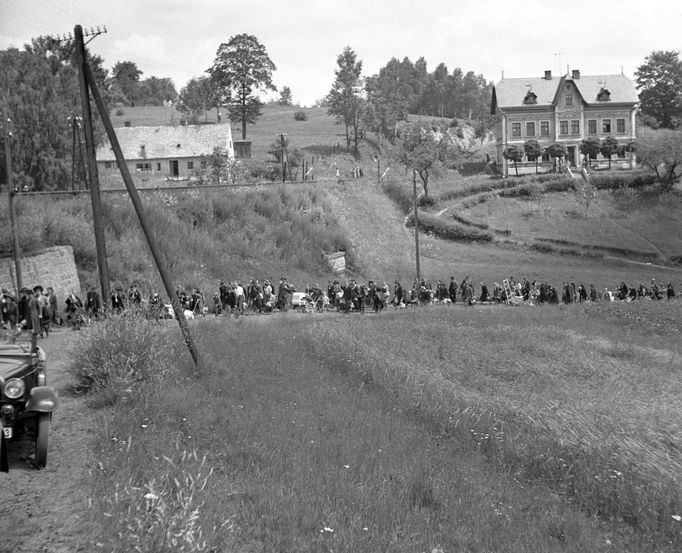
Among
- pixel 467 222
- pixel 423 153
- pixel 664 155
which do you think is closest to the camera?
pixel 467 222

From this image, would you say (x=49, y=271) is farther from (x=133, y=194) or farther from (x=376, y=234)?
(x=376, y=234)

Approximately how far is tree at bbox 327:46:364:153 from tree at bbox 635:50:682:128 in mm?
44200

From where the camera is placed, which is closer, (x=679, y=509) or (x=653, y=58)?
(x=679, y=509)

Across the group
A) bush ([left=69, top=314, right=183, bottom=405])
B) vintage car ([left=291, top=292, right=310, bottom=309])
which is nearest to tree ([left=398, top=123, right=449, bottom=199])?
vintage car ([left=291, top=292, right=310, bottom=309])

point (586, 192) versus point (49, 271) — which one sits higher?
point (586, 192)

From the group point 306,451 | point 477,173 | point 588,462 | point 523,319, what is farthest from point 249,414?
point 477,173

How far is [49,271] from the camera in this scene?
28281mm

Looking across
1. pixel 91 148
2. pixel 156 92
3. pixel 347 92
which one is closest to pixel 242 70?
pixel 347 92

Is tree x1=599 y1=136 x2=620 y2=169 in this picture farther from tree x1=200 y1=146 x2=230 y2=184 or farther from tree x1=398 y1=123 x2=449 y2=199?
tree x1=200 y1=146 x2=230 y2=184

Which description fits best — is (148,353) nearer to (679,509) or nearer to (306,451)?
(306,451)

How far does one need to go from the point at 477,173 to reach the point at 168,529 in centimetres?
7715

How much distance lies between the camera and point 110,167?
67.8 m

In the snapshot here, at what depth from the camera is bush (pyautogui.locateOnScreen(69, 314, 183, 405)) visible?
13.2 m

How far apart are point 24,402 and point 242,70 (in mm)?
75026
